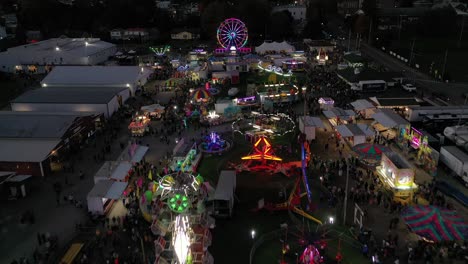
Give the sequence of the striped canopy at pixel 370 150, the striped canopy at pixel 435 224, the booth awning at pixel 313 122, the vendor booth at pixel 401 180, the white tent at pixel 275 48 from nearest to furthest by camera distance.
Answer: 1. the striped canopy at pixel 435 224
2. the vendor booth at pixel 401 180
3. the striped canopy at pixel 370 150
4. the booth awning at pixel 313 122
5. the white tent at pixel 275 48

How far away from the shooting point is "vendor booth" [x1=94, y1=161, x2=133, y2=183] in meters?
24.1

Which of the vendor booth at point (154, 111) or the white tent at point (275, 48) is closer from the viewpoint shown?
the vendor booth at point (154, 111)

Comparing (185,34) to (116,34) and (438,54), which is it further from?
(438,54)

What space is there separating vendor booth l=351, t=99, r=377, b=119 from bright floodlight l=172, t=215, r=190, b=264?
81.1ft

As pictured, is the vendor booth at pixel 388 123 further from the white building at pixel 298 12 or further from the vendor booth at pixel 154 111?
the white building at pixel 298 12

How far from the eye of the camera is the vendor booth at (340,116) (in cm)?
3341

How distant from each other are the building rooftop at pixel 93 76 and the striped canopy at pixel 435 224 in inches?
1272

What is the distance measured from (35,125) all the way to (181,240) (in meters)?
19.9

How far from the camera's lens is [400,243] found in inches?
747

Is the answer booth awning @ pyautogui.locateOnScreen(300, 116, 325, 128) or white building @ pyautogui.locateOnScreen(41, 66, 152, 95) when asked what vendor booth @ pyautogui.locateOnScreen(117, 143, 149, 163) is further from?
white building @ pyautogui.locateOnScreen(41, 66, 152, 95)

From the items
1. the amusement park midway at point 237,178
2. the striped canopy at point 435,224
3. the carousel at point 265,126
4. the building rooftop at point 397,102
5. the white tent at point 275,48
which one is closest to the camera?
the striped canopy at point 435,224

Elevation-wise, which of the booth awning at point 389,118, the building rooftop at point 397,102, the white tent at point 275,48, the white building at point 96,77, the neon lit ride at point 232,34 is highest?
the neon lit ride at point 232,34

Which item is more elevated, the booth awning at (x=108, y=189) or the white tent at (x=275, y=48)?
the white tent at (x=275, y=48)

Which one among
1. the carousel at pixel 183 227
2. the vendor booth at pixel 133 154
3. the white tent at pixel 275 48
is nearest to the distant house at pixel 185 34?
the white tent at pixel 275 48
